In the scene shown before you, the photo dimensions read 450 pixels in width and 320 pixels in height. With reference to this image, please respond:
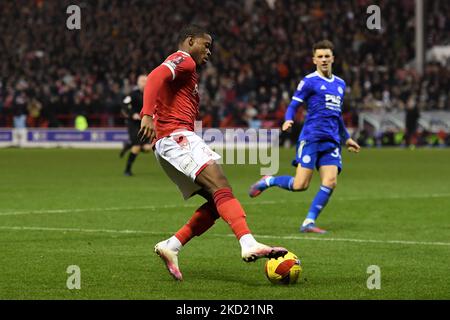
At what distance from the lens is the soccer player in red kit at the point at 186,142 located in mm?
8828

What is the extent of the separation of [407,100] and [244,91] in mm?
6438

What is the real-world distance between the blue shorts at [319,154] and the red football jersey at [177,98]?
4397mm

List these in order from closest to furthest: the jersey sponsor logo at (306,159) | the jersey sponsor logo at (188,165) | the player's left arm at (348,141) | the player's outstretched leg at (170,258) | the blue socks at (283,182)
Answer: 1. the jersey sponsor logo at (188,165)
2. the player's outstretched leg at (170,258)
3. the player's left arm at (348,141)
4. the jersey sponsor logo at (306,159)
5. the blue socks at (283,182)

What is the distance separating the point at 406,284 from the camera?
8820 mm

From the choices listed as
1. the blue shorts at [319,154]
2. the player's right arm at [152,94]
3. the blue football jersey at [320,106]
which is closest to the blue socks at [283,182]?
the blue shorts at [319,154]

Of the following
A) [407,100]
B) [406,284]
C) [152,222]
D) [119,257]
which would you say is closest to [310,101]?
[152,222]

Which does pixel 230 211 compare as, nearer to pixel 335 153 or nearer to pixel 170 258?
pixel 170 258

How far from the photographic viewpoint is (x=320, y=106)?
13641 millimetres

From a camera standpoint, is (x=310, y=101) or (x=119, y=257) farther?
(x=310, y=101)

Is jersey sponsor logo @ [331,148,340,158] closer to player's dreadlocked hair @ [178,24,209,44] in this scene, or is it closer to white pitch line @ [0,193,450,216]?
white pitch line @ [0,193,450,216]

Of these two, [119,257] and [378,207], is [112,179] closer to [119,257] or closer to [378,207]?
[378,207]

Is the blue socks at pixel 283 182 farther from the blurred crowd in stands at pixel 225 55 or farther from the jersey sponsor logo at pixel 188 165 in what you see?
the blurred crowd in stands at pixel 225 55

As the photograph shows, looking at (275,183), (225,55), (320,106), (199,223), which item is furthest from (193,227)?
(225,55)

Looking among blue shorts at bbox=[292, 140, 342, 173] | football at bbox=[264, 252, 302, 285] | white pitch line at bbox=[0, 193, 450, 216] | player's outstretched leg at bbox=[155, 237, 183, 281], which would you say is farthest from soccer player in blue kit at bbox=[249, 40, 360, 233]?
football at bbox=[264, 252, 302, 285]
